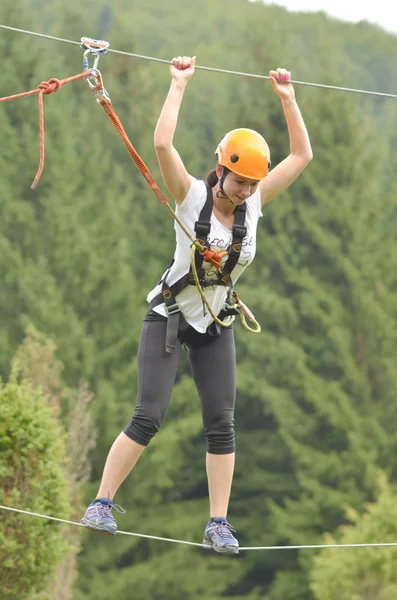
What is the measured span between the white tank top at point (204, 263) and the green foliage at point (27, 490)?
247 inches

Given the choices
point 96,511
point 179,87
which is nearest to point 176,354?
point 96,511

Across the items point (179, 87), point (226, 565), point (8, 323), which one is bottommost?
point (179, 87)

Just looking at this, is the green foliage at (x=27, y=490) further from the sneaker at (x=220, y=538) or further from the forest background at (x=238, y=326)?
the forest background at (x=238, y=326)

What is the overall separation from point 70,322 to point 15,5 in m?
8.16

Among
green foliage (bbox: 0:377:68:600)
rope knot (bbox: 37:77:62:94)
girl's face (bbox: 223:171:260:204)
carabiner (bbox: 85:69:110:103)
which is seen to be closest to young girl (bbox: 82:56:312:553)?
girl's face (bbox: 223:171:260:204)

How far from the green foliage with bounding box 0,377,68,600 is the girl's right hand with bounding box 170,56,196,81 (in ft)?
22.1

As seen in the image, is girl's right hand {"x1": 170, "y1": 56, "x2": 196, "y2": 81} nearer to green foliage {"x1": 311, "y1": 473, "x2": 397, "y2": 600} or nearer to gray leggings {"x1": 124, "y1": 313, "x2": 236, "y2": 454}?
gray leggings {"x1": 124, "y1": 313, "x2": 236, "y2": 454}

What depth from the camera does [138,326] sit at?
94.1 feet

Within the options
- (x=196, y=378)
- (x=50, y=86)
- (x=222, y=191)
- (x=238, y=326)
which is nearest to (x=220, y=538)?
(x=196, y=378)

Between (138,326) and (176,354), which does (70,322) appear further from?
(176,354)

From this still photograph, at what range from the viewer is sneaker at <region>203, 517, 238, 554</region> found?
19.2 ft

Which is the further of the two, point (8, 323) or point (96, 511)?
point (8, 323)

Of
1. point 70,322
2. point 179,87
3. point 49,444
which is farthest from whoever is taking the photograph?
point 70,322

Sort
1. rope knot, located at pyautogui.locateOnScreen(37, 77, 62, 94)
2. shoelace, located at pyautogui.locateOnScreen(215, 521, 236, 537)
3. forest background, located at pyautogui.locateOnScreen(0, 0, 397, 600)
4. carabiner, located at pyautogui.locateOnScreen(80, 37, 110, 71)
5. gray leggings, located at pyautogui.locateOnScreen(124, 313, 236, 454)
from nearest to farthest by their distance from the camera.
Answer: gray leggings, located at pyautogui.locateOnScreen(124, 313, 236, 454)
carabiner, located at pyautogui.locateOnScreen(80, 37, 110, 71)
shoelace, located at pyautogui.locateOnScreen(215, 521, 236, 537)
rope knot, located at pyautogui.locateOnScreen(37, 77, 62, 94)
forest background, located at pyautogui.locateOnScreen(0, 0, 397, 600)
